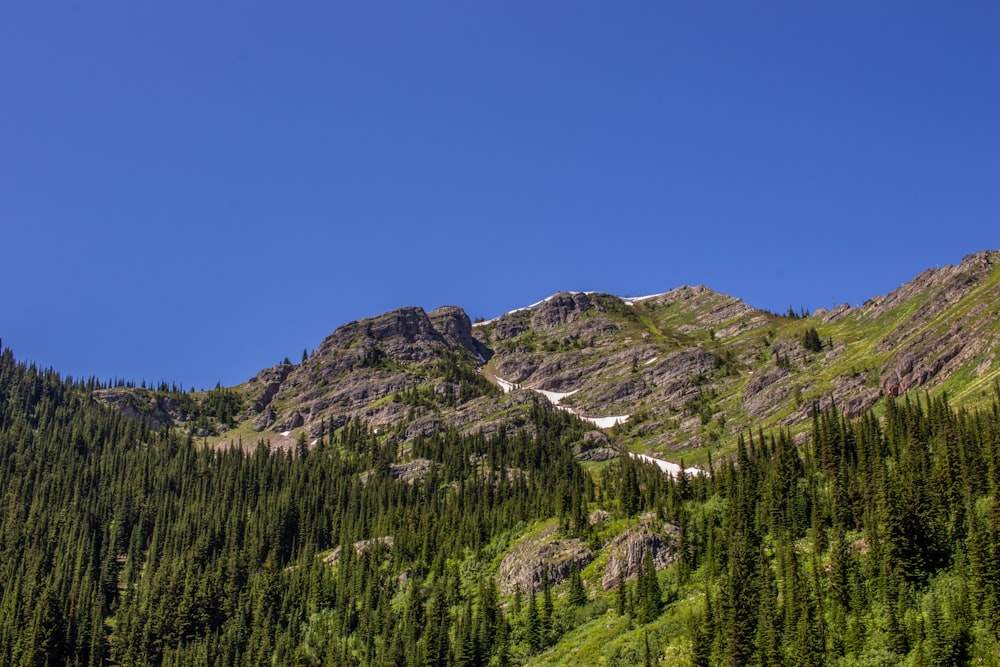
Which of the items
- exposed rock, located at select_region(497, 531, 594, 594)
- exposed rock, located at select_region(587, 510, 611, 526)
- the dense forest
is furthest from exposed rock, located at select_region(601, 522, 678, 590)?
exposed rock, located at select_region(587, 510, 611, 526)

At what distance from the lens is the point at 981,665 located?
91000 mm

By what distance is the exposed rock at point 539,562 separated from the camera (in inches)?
6373

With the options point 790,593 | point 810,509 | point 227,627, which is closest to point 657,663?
point 790,593

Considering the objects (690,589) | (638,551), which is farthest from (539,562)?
(690,589)

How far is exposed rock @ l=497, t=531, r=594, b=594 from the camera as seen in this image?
16188 cm

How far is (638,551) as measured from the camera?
15400 centimetres

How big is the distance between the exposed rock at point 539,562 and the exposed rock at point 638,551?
301 inches

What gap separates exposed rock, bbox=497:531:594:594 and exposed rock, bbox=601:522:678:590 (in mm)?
7651

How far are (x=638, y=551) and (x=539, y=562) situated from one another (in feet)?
69.3

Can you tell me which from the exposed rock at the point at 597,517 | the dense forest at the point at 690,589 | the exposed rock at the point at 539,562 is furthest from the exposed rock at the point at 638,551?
the exposed rock at the point at 597,517

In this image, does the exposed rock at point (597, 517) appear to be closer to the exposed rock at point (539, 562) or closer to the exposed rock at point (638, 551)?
the exposed rock at point (539, 562)

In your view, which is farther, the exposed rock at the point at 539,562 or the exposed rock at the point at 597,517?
the exposed rock at the point at 597,517

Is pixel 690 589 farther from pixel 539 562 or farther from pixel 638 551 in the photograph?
pixel 539 562

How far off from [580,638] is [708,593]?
24922 millimetres
